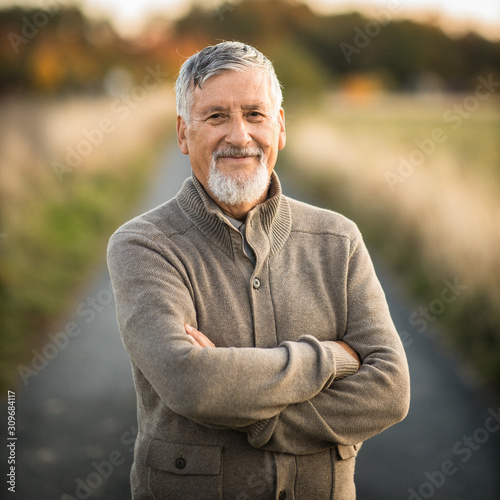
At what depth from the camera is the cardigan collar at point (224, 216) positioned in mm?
2025

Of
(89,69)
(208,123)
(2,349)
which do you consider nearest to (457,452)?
(208,123)

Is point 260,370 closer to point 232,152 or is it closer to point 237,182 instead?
point 237,182

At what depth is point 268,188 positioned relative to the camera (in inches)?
86.0

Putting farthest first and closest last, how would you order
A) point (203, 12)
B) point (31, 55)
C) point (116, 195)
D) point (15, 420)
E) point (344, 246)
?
point (203, 12) → point (31, 55) → point (116, 195) → point (15, 420) → point (344, 246)

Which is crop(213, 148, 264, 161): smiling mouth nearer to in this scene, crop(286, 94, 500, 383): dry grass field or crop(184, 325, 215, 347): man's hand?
crop(184, 325, 215, 347): man's hand

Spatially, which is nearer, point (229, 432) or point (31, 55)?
point (229, 432)

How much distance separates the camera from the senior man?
1782 mm

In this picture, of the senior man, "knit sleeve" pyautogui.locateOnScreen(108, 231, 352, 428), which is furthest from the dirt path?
"knit sleeve" pyautogui.locateOnScreen(108, 231, 352, 428)

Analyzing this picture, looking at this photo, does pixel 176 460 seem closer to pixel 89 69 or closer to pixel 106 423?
pixel 106 423

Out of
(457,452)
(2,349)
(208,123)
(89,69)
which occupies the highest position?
(89,69)

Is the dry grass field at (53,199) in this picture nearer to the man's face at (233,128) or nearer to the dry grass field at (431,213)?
the man's face at (233,128)

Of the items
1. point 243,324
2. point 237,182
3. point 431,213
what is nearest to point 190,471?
point 243,324

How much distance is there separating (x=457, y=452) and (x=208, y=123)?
274 cm

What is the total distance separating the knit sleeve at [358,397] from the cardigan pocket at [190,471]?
161 millimetres
